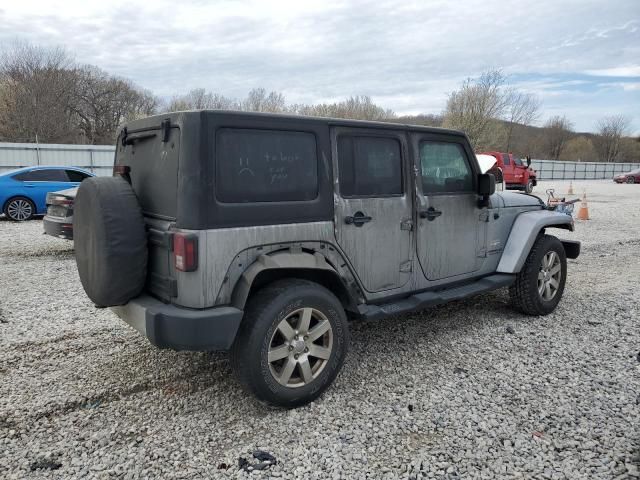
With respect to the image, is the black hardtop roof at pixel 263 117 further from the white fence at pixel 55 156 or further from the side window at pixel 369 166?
the white fence at pixel 55 156

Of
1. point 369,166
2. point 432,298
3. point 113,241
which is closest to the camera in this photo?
point 113,241

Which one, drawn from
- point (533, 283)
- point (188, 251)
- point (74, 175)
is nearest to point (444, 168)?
point (533, 283)

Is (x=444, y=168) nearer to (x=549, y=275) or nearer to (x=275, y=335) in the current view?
(x=549, y=275)

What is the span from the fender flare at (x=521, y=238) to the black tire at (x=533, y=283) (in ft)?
0.40

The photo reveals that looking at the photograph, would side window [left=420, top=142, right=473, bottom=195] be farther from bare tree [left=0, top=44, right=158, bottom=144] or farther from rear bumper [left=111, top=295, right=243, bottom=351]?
bare tree [left=0, top=44, right=158, bottom=144]

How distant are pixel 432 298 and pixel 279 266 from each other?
1601mm

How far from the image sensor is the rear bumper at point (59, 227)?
289 inches

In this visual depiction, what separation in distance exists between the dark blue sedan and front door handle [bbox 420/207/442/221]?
34.4 ft

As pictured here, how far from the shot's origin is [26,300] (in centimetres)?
557

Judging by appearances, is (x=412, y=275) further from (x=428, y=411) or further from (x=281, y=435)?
(x=281, y=435)

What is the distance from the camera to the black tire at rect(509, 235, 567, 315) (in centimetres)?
493

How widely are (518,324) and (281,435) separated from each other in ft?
9.96

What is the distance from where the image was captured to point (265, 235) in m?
3.09

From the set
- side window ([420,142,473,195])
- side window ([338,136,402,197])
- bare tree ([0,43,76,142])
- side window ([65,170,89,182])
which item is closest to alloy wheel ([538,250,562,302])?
side window ([420,142,473,195])
